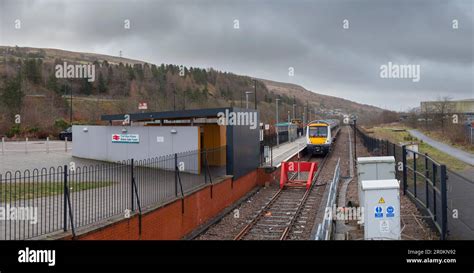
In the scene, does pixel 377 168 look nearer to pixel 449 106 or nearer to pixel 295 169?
pixel 295 169

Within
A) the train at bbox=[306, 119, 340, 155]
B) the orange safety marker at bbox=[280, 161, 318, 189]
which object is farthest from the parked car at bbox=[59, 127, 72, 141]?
the orange safety marker at bbox=[280, 161, 318, 189]

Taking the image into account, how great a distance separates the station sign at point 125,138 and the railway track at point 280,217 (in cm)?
685

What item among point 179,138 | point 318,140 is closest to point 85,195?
point 179,138

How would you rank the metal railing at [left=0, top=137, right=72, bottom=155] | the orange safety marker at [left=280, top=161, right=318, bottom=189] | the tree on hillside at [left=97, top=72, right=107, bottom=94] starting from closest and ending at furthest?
the orange safety marker at [left=280, top=161, right=318, bottom=189], the metal railing at [left=0, top=137, right=72, bottom=155], the tree on hillside at [left=97, top=72, right=107, bottom=94]

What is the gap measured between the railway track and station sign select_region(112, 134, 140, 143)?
685 centimetres

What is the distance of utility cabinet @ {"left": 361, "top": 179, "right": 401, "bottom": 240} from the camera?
9.31 meters

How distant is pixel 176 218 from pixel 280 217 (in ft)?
14.9

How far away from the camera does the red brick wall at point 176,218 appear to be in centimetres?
912

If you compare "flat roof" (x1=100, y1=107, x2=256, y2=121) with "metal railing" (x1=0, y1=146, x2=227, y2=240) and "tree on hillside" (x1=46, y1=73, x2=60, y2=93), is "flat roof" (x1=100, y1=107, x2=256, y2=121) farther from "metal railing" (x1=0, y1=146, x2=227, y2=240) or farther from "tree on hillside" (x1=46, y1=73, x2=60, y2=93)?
"tree on hillside" (x1=46, y1=73, x2=60, y2=93)

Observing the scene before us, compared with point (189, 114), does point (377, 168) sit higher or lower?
lower

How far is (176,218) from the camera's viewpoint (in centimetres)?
1190

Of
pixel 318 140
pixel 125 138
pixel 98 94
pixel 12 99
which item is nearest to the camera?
→ pixel 125 138

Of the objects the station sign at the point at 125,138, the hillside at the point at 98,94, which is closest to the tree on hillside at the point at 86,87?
the hillside at the point at 98,94
